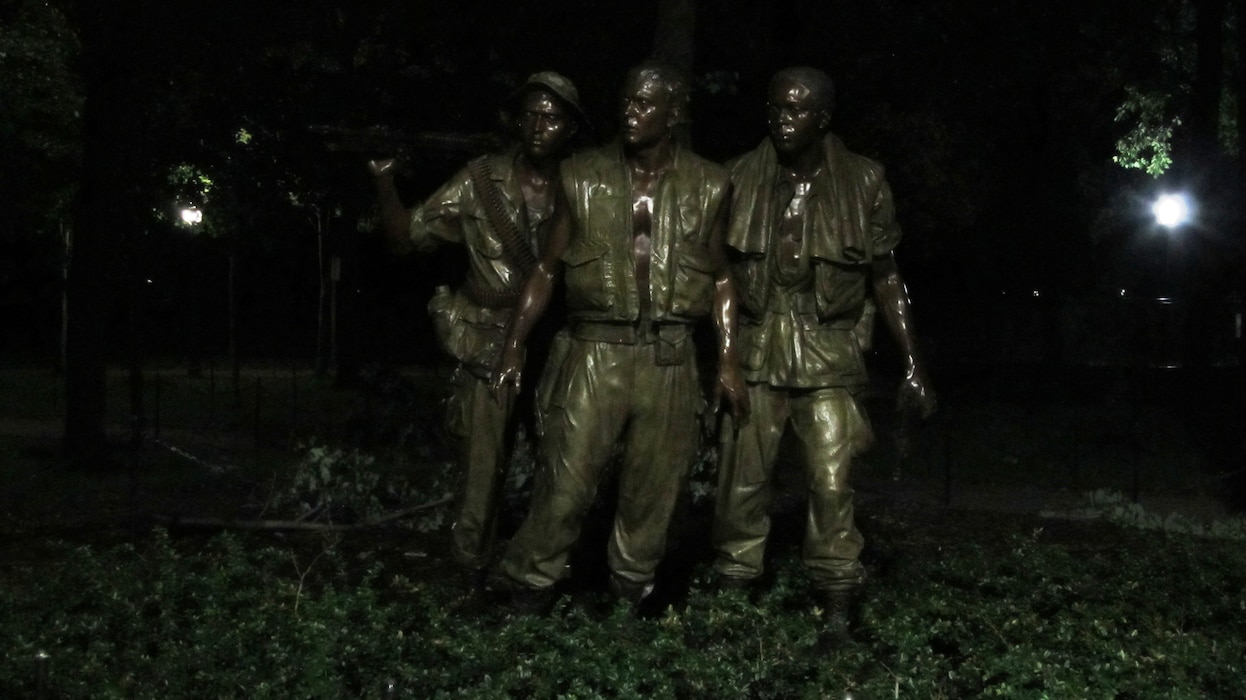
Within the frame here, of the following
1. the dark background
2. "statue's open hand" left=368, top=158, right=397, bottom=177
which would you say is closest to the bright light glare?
the dark background

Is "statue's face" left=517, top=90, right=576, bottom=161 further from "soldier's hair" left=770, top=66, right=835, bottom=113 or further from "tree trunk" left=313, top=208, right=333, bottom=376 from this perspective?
"tree trunk" left=313, top=208, right=333, bottom=376

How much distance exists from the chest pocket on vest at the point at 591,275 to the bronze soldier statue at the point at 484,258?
526 mm

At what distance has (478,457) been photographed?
7.12 meters

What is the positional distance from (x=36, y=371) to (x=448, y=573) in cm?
2352

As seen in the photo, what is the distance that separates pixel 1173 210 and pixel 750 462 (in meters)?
16.2

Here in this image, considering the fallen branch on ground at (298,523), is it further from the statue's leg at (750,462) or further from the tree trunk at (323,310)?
the tree trunk at (323,310)

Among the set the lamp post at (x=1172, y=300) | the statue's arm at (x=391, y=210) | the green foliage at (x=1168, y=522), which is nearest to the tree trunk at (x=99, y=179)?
the statue's arm at (x=391, y=210)

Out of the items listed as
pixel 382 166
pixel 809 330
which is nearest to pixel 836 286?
pixel 809 330

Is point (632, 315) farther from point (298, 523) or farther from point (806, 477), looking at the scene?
point (298, 523)

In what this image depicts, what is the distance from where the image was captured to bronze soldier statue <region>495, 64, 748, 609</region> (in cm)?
649

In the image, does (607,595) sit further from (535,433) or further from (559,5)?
(559,5)

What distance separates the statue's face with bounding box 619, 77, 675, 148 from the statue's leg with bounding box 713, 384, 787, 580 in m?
1.14

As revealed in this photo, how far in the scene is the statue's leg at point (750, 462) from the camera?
6.87m

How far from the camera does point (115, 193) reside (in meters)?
13.2
